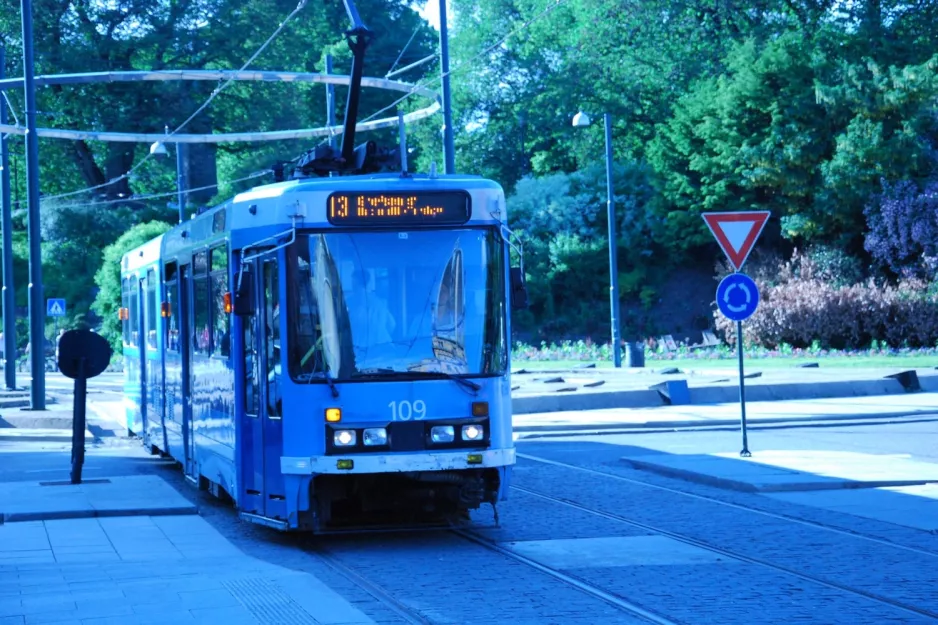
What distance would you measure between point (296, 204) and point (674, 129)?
1744 inches

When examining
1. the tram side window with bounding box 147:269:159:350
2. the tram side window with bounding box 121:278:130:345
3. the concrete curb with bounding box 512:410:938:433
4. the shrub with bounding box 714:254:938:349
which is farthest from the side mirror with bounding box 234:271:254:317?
the shrub with bounding box 714:254:938:349

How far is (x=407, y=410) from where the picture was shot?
11484 mm

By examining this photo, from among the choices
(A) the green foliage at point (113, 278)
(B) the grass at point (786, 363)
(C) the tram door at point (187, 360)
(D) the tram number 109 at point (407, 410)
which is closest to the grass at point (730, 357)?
(B) the grass at point (786, 363)

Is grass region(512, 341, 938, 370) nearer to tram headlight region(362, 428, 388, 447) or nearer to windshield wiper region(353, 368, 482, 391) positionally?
windshield wiper region(353, 368, 482, 391)

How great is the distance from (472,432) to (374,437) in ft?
2.55

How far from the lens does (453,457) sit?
1154cm

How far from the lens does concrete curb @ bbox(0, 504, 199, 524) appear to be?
45.2 ft

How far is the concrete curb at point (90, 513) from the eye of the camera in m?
13.8

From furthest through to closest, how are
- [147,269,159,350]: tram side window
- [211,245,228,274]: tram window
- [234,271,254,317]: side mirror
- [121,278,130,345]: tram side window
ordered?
[121,278,130,345]: tram side window < [147,269,159,350]: tram side window < [211,245,228,274]: tram window < [234,271,254,317]: side mirror

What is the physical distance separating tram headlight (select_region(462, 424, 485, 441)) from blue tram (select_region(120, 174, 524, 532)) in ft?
0.04

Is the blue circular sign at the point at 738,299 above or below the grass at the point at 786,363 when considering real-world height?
above

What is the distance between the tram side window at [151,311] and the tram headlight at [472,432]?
26.0ft

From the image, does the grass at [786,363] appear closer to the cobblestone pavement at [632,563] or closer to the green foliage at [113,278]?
the green foliage at [113,278]

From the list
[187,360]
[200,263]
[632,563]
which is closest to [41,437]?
[187,360]
